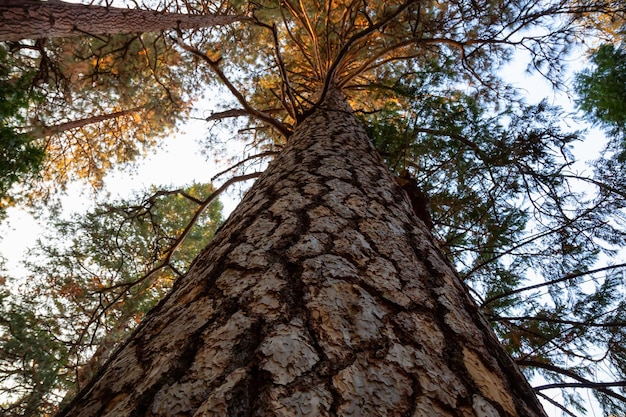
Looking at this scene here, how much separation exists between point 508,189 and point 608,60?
6.64m

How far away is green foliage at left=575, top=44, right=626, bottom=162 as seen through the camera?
720cm

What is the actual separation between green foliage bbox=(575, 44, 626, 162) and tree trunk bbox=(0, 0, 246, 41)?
26.1 ft

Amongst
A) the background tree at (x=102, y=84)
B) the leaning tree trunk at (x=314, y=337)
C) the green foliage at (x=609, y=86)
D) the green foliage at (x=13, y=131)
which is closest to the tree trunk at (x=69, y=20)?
the background tree at (x=102, y=84)

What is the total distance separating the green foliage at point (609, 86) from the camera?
7.20 metres

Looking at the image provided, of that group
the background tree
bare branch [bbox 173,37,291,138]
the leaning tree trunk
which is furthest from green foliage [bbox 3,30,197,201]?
the leaning tree trunk

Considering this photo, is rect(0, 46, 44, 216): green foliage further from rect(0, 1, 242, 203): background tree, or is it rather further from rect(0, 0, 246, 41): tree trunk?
rect(0, 0, 246, 41): tree trunk

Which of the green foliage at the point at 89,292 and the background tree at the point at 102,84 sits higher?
the background tree at the point at 102,84

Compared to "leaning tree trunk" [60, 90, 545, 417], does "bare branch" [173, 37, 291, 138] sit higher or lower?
higher

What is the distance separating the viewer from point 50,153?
6.29m

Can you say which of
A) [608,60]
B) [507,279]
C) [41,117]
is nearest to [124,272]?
[41,117]

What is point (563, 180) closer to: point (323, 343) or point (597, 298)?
point (597, 298)

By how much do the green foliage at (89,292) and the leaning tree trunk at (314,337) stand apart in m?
2.12

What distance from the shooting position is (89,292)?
660 cm

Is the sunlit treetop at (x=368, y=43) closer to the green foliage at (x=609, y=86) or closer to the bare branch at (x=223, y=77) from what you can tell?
the bare branch at (x=223, y=77)
